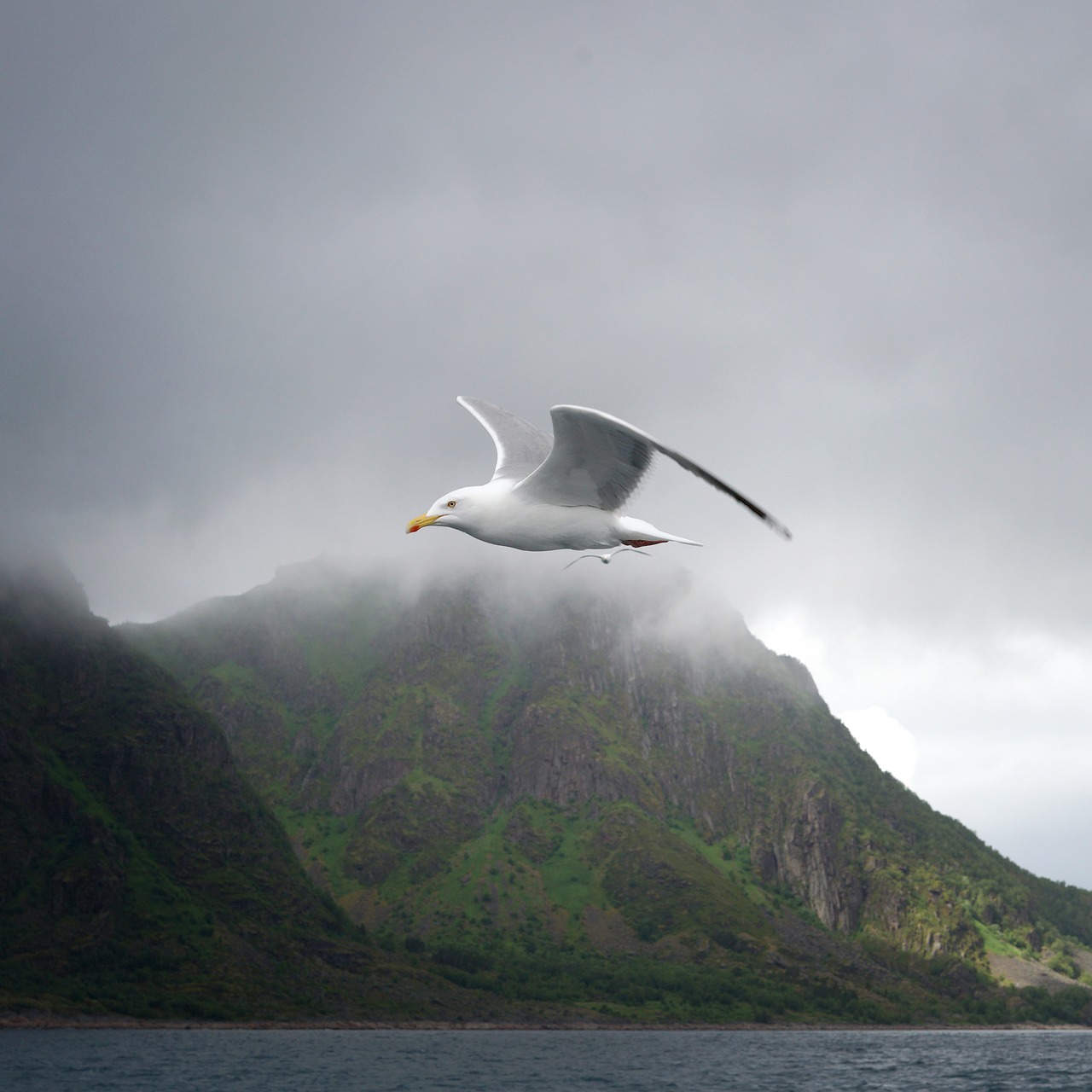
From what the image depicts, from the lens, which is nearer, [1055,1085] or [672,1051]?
[1055,1085]

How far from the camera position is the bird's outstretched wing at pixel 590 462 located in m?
14.8

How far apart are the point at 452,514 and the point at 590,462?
2154 mm

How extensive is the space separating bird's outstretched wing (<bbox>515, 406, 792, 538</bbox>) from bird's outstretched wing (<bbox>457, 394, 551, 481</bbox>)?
2638 mm

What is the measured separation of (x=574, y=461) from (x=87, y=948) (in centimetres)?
18126

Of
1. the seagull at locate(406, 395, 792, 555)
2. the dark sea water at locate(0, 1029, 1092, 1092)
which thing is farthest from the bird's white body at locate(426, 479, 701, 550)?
the dark sea water at locate(0, 1029, 1092, 1092)

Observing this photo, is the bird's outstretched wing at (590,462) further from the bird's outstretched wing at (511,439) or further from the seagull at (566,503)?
the bird's outstretched wing at (511,439)

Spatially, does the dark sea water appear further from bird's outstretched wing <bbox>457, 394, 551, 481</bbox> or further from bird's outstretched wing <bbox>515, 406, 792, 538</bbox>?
bird's outstretched wing <bbox>515, 406, 792, 538</bbox>

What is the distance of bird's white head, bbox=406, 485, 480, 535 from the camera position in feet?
54.8

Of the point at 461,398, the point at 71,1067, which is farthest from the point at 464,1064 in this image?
the point at 461,398

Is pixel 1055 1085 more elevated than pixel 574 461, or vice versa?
pixel 574 461

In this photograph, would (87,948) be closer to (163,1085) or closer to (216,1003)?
(216,1003)

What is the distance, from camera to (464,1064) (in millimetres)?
129250

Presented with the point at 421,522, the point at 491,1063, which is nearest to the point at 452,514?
the point at 421,522

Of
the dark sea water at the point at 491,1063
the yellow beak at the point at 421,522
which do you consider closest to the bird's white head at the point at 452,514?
the yellow beak at the point at 421,522
